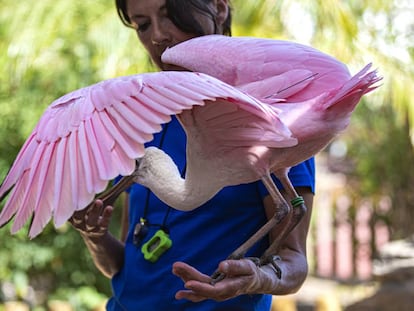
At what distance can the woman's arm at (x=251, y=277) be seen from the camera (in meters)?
1.17

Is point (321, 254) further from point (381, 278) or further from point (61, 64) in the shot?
point (61, 64)

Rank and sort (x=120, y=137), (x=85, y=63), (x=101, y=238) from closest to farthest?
(x=120, y=137), (x=101, y=238), (x=85, y=63)

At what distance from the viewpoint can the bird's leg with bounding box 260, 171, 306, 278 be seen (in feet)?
4.19

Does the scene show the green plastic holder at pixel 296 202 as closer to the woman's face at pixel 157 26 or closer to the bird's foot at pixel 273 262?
the bird's foot at pixel 273 262

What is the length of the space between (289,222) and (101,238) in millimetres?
554

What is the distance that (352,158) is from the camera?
6562 millimetres

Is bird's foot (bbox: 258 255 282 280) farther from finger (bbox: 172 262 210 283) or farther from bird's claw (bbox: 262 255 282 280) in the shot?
finger (bbox: 172 262 210 283)

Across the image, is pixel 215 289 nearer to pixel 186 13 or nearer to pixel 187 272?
pixel 187 272

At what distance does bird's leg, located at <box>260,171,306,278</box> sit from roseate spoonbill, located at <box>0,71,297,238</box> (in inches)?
4.5

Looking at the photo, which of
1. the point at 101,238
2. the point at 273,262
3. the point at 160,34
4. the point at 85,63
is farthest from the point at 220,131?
the point at 85,63

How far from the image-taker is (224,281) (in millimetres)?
1182

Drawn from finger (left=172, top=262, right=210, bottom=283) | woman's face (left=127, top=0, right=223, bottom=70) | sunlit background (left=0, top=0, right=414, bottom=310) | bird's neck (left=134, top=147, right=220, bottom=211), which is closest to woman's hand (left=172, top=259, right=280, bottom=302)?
finger (left=172, top=262, right=210, bottom=283)

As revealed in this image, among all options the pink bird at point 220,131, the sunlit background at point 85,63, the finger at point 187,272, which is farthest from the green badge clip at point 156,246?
the sunlit background at point 85,63

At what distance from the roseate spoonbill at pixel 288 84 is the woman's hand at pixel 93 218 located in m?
0.32
